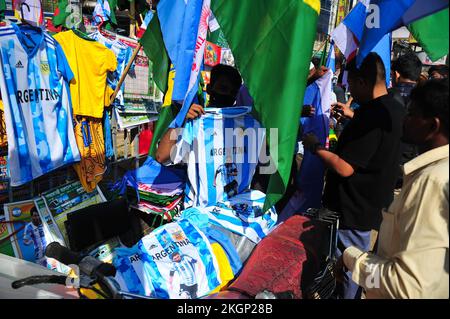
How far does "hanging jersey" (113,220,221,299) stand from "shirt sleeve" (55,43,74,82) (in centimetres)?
229

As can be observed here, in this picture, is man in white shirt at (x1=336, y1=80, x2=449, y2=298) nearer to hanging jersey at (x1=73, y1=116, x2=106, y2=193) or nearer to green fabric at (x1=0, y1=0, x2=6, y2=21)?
hanging jersey at (x1=73, y1=116, x2=106, y2=193)

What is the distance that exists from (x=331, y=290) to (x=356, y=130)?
1.02 metres

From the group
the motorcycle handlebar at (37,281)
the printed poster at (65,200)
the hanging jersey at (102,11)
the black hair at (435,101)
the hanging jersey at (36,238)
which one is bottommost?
the hanging jersey at (36,238)

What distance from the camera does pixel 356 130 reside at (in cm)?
221

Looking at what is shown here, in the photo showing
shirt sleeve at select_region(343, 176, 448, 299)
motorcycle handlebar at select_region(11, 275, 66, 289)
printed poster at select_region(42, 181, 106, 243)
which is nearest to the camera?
shirt sleeve at select_region(343, 176, 448, 299)

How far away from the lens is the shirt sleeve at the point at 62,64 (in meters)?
3.62

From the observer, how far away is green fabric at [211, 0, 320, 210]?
1.86m

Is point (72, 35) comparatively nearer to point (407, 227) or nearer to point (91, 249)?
point (91, 249)

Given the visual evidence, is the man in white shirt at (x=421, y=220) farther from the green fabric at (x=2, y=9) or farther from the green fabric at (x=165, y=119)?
the green fabric at (x=2, y=9)

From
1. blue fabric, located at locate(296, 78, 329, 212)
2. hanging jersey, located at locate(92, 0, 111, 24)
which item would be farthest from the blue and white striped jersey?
hanging jersey, located at locate(92, 0, 111, 24)

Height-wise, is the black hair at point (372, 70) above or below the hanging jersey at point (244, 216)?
above

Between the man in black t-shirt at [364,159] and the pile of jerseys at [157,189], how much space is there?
57.3 inches

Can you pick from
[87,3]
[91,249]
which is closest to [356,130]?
[91,249]

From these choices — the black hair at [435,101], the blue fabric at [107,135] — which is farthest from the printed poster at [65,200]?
the black hair at [435,101]
